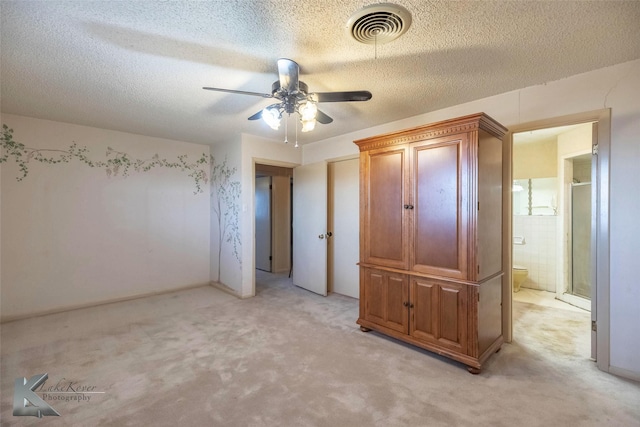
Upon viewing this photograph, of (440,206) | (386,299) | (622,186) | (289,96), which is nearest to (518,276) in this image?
(622,186)

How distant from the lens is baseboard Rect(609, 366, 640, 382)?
204 cm

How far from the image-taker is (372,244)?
2811mm

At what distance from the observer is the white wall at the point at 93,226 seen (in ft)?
10.8

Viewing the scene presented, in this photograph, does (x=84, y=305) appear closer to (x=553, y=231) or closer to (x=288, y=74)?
(x=288, y=74)

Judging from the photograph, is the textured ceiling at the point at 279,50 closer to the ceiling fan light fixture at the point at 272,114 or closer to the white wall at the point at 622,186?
the white wall at the point at 622,186

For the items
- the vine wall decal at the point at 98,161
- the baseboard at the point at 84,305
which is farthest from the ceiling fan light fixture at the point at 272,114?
the baseboard at the point at 84,305

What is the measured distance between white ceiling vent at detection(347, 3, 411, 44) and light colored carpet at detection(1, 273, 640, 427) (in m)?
2.32

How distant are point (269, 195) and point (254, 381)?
13.6 ft

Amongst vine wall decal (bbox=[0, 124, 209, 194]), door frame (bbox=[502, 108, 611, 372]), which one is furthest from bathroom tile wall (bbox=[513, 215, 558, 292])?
vine wall decal (bbox=[0, 124, 209, 194])

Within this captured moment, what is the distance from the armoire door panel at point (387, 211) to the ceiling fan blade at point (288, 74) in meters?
1.11

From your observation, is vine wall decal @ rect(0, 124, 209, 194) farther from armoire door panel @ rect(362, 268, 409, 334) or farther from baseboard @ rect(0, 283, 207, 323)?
armoire door panel @ rect(362, 268, 409, 334)

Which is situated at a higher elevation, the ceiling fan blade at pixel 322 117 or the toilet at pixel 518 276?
the ceiling fan blade at pixel 322 117

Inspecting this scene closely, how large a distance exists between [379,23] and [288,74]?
2.16ft

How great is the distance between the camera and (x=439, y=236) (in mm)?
2336
